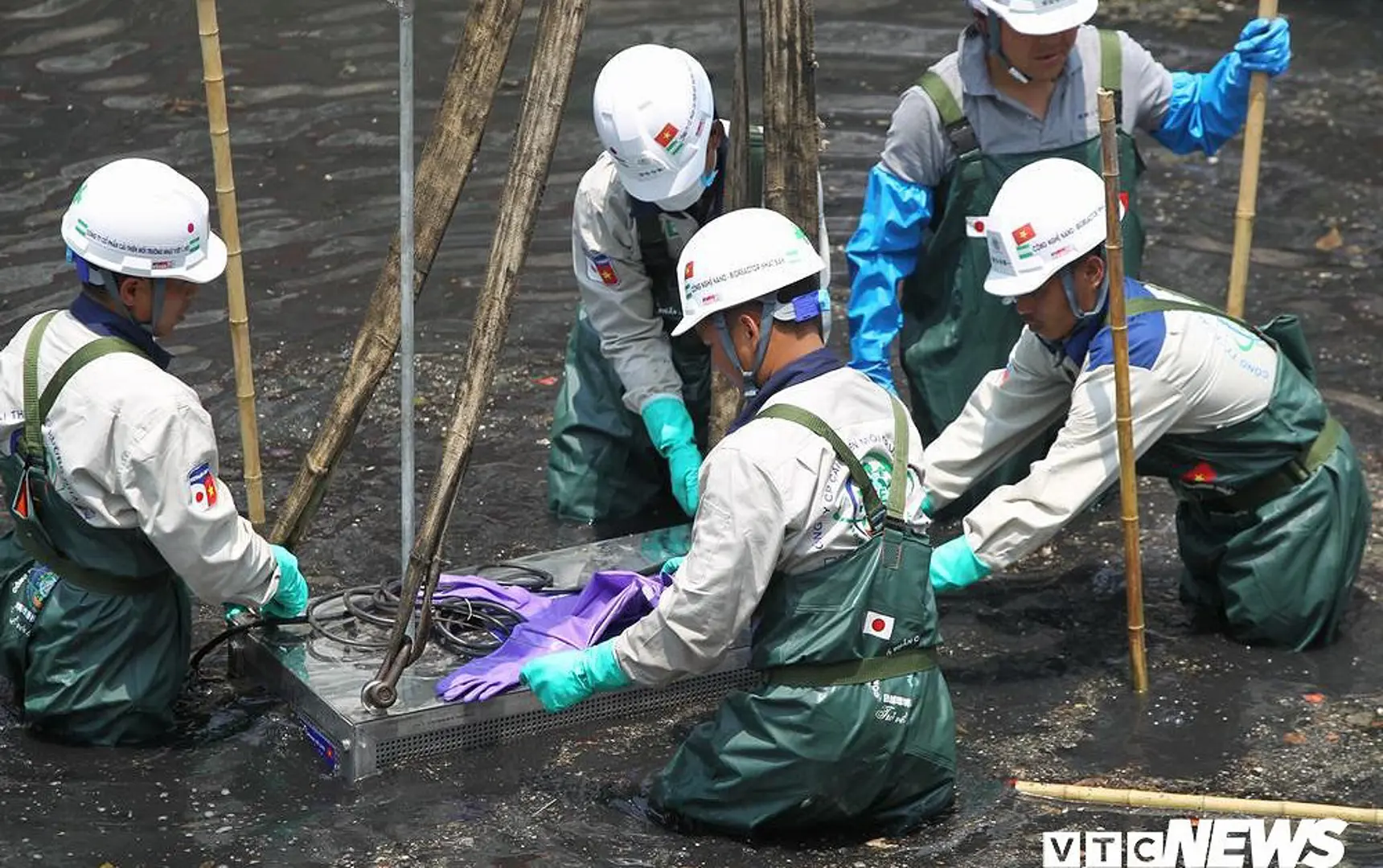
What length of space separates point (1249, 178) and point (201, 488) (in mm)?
3960

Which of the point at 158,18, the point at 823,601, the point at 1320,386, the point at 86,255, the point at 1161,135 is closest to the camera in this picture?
the point at 823,601

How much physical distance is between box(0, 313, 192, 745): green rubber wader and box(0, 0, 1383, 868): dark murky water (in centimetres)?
14

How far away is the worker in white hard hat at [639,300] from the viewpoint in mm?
6191

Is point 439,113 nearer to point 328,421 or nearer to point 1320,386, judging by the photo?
point 328,421

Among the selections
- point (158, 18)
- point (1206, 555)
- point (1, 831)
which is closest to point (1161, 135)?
point (1206, 555)

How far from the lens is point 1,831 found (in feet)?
17.3

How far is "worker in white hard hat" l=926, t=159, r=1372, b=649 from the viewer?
5867 millimetres

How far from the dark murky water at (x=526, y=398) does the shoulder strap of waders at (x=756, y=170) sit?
1.53 metres

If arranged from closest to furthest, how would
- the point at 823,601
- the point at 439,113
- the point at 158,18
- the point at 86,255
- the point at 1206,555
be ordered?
the point at 823,601 < the point at 86,255 < the point at 439,113 < the point at 1206,555 < the point at 158,18

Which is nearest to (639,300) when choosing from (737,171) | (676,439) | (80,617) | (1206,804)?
(676,439)

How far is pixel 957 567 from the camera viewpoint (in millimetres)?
5980

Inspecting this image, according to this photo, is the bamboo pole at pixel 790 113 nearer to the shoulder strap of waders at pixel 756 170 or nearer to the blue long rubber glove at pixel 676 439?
the shoulder strap of waders at pixel 756 170

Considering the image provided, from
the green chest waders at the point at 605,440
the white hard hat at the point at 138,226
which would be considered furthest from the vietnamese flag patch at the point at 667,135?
the white hard hat at the point at 138,226

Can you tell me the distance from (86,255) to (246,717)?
59.4 inches
